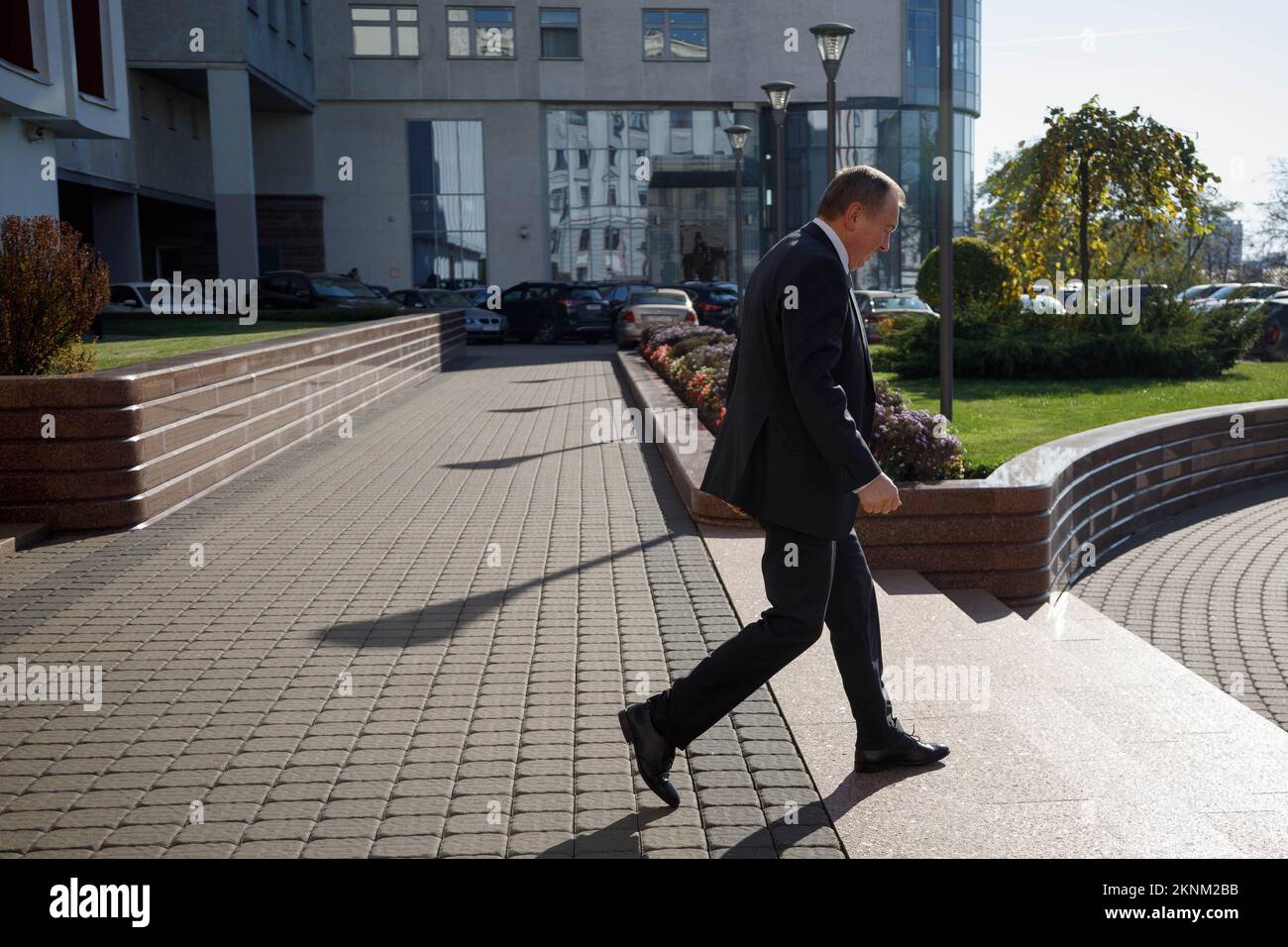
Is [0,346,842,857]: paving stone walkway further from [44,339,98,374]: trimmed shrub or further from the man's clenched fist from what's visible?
[44,339,98,374]: trimmed shrub

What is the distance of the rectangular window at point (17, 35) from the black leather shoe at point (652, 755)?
19.5m

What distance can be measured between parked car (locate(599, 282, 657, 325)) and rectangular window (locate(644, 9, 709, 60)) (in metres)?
12.0

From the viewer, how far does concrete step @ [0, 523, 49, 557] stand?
26.0 feet

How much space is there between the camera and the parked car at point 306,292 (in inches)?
1236

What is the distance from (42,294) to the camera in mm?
9328

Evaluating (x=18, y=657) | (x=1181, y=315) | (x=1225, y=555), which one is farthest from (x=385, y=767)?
(x=1181, y=315)

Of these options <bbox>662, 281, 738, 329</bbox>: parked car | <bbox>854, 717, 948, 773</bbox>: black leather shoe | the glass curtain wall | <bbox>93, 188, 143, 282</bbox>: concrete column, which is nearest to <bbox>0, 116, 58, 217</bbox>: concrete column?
<bbox>93, 188, 143, 282</bbox>: concrete column

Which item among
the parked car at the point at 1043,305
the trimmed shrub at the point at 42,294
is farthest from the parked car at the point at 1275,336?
the trimmed shrub at the point at 42,294

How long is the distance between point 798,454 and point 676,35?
157 feet

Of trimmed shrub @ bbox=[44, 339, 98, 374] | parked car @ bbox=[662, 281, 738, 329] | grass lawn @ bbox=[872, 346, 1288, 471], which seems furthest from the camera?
parked car @ bbox=[662, 281, 738, 329]

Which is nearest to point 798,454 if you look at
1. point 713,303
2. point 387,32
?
point 713,303

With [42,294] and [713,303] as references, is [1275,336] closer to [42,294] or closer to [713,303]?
[713,303]

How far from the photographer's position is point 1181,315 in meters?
18.9
